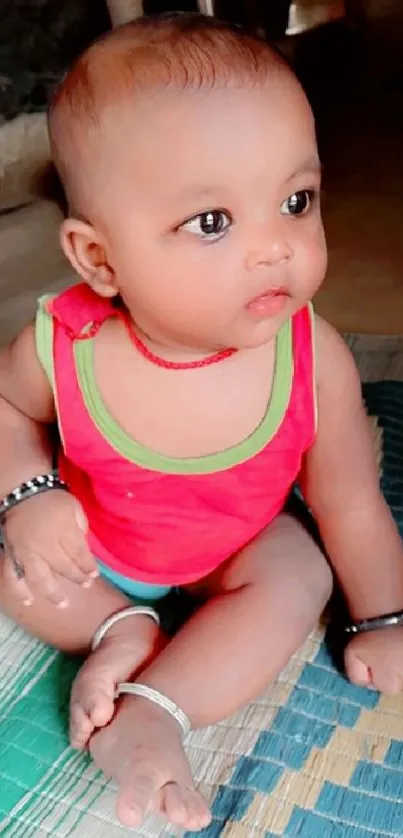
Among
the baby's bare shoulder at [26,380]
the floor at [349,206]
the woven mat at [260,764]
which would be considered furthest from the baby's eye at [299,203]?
the floor at [349,206]

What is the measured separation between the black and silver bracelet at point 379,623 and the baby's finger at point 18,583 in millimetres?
233

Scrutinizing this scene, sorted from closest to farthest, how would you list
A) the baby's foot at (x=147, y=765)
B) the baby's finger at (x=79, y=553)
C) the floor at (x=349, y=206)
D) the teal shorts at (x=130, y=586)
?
the baby's foot at (x=147, y=765) < the baby's finger at (x=79, y=553) < the teal shorts at (x=130, y=586) < the floor at (x=349, y=206)

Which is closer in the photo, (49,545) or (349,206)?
(49,545)

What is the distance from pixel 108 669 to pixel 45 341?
0.75 ft

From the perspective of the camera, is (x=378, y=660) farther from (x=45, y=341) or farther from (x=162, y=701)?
(x=45, y=341)

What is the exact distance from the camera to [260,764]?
68 cm

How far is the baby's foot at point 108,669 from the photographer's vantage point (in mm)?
678

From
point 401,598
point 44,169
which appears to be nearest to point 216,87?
point 401,598

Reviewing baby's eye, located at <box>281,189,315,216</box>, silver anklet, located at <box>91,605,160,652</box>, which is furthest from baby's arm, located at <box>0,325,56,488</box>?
baby's eye, located at <box>281,189,315,216</box>

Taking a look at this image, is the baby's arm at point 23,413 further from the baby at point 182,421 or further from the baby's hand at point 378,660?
the baby's hand at point 378,660

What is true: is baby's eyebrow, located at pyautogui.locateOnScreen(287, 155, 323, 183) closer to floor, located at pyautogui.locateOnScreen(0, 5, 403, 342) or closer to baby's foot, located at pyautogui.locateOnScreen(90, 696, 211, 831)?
baby's foot, located at pyautogui.locateOnScreen(90, 696, 211, 831)

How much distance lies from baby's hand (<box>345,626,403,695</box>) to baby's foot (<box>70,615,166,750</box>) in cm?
13

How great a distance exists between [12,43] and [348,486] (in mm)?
1064

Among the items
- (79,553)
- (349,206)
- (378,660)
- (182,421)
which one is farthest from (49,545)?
(349,206)
